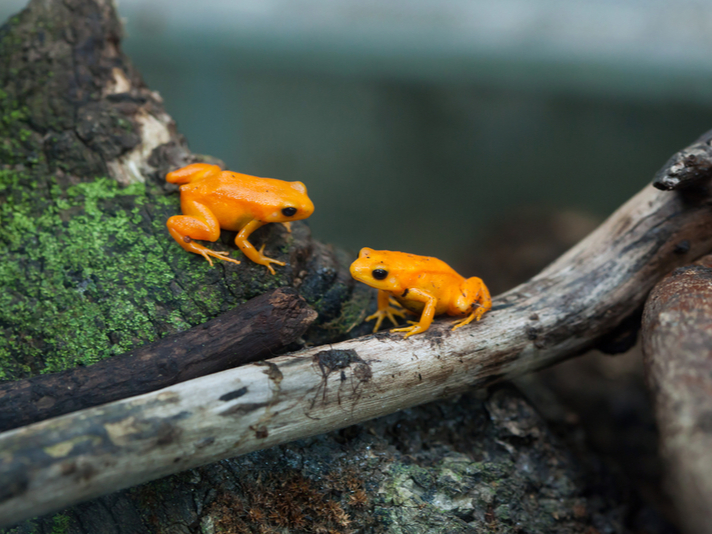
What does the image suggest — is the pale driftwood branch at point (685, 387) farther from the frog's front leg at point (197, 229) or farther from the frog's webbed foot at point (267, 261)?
the frog's front leg at point (197, 229)

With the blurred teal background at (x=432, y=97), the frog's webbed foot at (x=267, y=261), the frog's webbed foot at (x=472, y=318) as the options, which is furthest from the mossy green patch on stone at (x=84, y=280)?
the blurred teal background at (x=432, y=97)

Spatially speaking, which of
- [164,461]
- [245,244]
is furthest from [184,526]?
[245,244]

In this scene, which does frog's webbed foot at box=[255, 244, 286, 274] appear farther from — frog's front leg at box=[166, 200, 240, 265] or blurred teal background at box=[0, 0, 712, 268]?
blurred teal background at box=[0, 0, 712, 268]

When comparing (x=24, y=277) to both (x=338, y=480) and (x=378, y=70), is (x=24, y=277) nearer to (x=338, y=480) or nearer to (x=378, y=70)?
(x=338, y=480)

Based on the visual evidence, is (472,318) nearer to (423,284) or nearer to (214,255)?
(423,284)

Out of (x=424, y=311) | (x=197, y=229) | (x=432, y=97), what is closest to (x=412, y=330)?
(x=424, y=311)

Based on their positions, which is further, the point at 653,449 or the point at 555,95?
the point at 555,95
